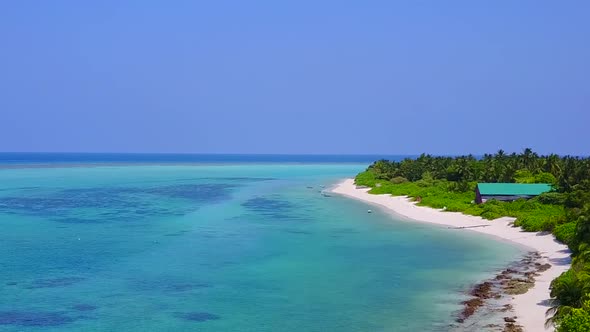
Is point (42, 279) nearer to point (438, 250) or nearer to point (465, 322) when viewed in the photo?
point (465, 322)

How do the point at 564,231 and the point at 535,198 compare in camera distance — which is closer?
the point at 564,231

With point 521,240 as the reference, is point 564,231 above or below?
above

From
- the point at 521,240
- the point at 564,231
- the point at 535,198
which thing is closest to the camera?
the point at 564,231

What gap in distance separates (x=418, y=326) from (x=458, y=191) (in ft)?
167

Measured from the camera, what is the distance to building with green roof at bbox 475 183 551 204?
62.7 meters

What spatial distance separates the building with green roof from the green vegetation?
1501 mm

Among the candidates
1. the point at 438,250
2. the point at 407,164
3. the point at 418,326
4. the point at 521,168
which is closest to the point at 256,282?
the point at 418,326

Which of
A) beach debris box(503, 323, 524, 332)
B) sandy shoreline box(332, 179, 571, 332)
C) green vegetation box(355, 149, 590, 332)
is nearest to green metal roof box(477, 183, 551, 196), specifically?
green vegetation box(355, 149, 590, 332)

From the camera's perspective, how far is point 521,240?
1870 inches

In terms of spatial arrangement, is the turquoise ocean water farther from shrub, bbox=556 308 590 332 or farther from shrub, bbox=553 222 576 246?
shrub, bbox=556 308 590 332

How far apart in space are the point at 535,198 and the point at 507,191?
4.60 metres

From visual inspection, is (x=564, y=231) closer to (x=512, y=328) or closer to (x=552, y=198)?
(x=552, y=198)

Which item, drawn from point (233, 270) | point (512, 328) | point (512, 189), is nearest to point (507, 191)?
point (512, 189)

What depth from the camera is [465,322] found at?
87.0ft
